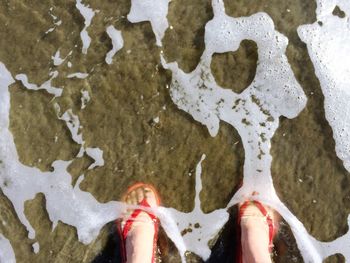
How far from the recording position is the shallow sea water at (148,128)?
10.7 ft

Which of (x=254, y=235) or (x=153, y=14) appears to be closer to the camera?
(x=254, y=235)

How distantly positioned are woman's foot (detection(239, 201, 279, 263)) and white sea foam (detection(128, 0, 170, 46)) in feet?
4.74

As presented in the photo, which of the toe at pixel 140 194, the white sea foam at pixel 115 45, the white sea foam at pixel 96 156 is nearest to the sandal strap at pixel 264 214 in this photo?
the toe at pixel 140 194

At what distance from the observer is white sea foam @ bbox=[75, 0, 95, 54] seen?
3.32 m

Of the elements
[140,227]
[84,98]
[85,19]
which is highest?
[85,19]

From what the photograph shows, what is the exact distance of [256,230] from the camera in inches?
124

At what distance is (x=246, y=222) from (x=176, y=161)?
69 cm

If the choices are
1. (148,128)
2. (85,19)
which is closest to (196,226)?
(148,128)

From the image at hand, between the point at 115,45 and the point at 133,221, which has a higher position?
the point at 115,45

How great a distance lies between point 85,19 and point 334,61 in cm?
194

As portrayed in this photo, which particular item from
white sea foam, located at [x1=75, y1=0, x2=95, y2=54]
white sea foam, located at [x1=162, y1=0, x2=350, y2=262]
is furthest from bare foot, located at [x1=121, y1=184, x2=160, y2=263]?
white sea foam, located at [x1=75, y1=0, x2=95, y2=54]

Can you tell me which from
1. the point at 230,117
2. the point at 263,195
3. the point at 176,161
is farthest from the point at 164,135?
the point at 263,195

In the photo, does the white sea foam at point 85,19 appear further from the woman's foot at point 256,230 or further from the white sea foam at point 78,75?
the woman's foot at point 256,230

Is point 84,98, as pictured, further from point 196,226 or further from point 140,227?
point 196,226
